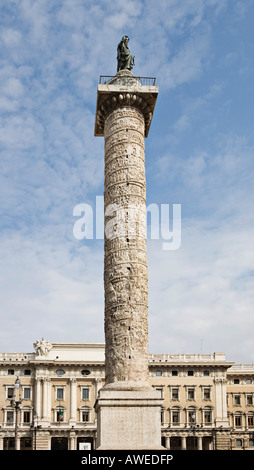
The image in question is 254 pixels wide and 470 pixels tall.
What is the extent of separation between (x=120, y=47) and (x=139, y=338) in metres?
13.0

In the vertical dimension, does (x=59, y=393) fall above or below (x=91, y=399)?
above

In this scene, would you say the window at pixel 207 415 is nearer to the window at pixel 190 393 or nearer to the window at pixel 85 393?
the window at pixel 190 393

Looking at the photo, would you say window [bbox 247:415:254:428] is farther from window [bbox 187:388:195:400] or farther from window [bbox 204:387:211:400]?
window [bbox 187:388:195:400]

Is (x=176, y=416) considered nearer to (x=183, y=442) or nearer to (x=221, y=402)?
(x=183, y=442)

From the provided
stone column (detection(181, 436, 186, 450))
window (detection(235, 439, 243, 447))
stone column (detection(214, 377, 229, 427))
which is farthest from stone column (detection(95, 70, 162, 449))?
window (detection(235, 439, 243, 447))

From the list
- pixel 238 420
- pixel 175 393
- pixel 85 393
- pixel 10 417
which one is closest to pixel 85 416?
pixel 85 393

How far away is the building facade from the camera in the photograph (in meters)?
50.5

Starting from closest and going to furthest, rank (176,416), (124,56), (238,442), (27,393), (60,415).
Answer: (124,56) < (60,415) < (27,393) < (176,416) < (238,442)

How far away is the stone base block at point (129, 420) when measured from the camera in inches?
722

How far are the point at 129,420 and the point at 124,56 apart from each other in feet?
49.8

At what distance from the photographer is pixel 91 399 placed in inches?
2052

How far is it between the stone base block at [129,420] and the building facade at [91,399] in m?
32.3

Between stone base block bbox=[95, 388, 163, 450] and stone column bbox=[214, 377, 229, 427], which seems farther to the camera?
stone column bbox=[214, 377, 229, 427]

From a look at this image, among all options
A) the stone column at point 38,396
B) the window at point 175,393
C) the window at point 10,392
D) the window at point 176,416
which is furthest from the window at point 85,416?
the window at point 175,393
